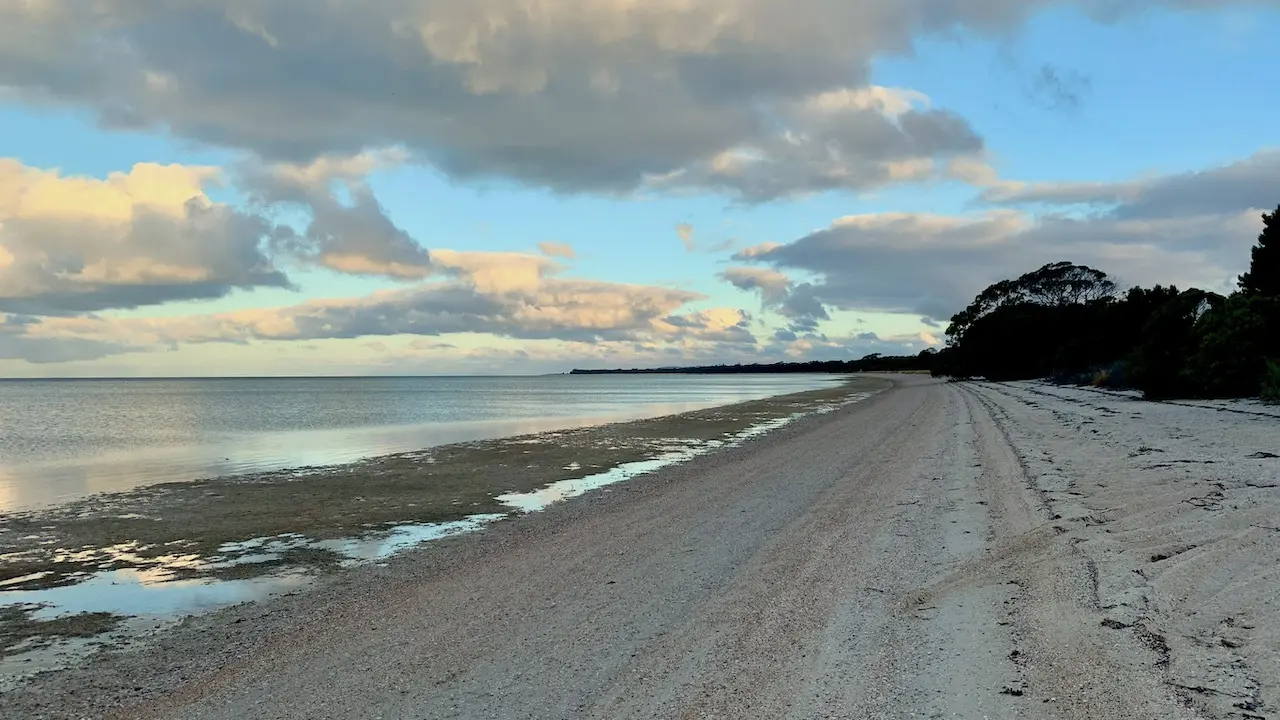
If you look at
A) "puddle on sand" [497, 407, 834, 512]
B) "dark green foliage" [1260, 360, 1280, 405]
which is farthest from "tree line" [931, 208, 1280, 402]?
"puddle on sand" [497, 407, 834, 512]

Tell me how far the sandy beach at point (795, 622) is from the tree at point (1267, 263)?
34.3 metres

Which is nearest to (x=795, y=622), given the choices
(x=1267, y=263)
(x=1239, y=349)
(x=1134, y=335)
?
(x=1239, y=349)

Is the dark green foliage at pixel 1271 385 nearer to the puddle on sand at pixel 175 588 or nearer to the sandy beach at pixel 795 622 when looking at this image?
the sandy beach at pixel 795 622

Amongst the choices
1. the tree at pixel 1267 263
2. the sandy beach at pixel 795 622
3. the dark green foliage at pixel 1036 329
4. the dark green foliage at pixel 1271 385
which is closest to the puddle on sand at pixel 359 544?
the sandy beach at pixel 795 622

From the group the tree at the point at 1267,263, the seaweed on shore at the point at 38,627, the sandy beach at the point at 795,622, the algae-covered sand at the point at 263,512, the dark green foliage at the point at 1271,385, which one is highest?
the tree at the point at 1267,263

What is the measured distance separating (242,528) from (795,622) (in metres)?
9.70

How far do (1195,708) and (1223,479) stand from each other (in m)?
7.62

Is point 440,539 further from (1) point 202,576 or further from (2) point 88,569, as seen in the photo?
(2) point 88,569

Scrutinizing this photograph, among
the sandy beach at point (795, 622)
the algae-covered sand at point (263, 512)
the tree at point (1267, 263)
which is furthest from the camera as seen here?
the tree at point (1267, 263)

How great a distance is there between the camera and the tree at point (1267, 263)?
1529 inches

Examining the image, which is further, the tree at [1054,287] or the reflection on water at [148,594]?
the tree at [1054,287]

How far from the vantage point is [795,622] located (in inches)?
251

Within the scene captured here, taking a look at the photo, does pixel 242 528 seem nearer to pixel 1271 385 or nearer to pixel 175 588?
pixel 175 588

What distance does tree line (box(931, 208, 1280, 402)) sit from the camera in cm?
2578
